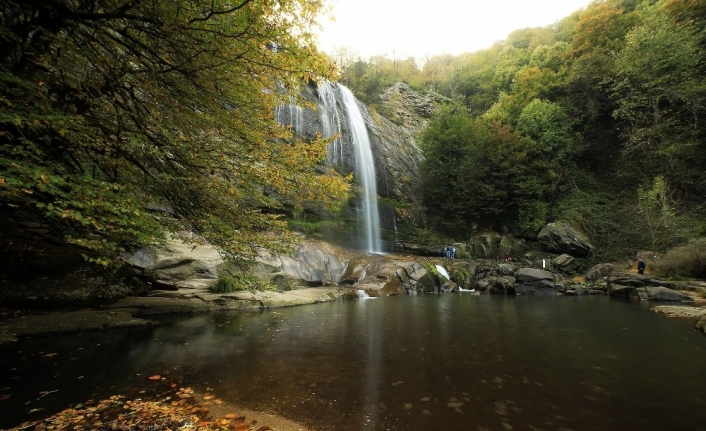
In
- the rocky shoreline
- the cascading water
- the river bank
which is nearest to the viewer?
the river bank

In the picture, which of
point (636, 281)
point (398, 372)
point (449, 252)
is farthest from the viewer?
point (449, 252)

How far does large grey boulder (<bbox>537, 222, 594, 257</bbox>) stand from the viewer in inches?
890

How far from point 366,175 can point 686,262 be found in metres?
19.7

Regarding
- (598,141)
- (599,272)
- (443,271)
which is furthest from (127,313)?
(598,141)

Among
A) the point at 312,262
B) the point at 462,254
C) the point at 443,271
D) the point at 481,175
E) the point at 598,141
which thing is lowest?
the point at 443,271

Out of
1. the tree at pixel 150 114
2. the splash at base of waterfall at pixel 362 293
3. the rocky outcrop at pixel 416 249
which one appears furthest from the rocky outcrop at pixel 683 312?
the rocky outcrop at pixel 416 249

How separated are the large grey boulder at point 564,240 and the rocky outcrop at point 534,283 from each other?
20.7 ft

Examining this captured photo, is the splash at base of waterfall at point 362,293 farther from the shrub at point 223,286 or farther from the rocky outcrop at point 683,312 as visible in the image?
the rocky outcrop at point 683,312

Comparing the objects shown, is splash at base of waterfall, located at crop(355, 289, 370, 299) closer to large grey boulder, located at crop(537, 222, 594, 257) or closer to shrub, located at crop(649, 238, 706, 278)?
shrub, located at crop(649, 238, 706, 278)

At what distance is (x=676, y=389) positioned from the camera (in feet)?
13.7

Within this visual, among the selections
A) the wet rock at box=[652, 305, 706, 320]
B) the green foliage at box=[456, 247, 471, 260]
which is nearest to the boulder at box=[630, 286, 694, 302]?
the wet rock at box=[652, 305, 706, 320]

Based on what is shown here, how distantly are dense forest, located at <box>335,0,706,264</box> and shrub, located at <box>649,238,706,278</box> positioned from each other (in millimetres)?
3457

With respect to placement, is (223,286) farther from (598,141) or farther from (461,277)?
(598,141)

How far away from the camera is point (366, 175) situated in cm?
2639
